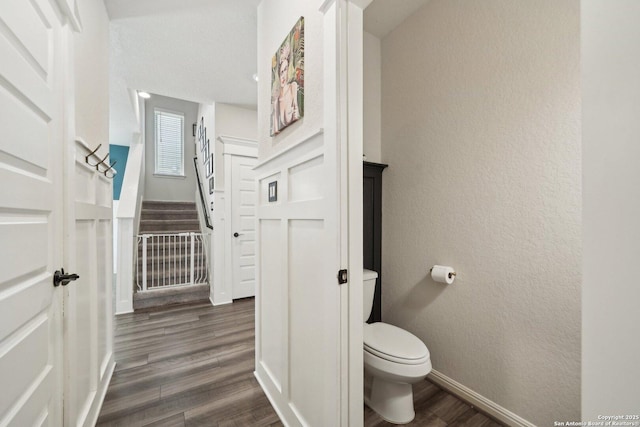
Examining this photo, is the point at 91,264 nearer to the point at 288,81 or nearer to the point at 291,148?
the point at 291,148

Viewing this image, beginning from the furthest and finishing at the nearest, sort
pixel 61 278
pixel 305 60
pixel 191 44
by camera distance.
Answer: pixel 191 44 → pixel 305 60 → pixel 61 278

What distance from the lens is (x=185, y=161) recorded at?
5910mm

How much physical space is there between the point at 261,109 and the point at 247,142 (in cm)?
182

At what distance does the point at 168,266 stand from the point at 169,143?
3.28m

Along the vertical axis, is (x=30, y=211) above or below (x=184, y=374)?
above

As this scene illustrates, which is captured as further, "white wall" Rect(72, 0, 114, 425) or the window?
the window

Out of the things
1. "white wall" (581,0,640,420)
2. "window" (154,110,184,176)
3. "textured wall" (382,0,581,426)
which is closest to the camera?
"white wall" (581,0,640,420)

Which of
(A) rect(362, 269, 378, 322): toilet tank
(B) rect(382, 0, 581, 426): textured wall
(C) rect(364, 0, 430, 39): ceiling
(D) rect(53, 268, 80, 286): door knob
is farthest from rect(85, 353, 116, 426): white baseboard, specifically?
(C) rect(364, 0, 430, 39): ceiling

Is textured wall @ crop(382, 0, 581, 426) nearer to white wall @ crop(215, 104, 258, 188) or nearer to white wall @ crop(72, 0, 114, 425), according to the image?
white wall @ crop(72, 0, 114, 425)

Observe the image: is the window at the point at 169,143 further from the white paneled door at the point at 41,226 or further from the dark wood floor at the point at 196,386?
the white paneled door at the point at 41,226

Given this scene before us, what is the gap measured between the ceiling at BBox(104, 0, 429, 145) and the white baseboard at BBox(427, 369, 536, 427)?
2.58m

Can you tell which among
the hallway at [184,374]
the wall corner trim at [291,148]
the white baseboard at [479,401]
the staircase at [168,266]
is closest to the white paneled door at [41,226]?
the hallway at [184,374]

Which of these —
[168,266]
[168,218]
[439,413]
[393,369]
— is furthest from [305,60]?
[168,218]

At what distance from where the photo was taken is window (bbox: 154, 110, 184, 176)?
5602 millimetres
